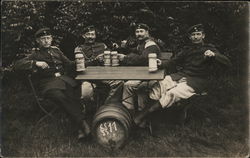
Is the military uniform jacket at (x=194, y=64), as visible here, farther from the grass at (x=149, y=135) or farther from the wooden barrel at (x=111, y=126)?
the wooden barrel at (x=111, y=126)

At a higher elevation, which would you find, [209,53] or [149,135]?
[209,53]

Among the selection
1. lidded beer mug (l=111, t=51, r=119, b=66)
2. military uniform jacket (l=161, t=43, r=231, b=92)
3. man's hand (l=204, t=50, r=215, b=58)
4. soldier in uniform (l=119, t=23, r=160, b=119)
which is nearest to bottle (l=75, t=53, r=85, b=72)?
lidded beer mug (l=111, t=51, r=119, b=66)

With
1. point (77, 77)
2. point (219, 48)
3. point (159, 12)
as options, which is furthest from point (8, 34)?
point (219, 48)

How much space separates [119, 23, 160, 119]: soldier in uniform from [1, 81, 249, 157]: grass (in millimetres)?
421

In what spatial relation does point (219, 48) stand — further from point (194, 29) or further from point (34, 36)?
point (34, 36)

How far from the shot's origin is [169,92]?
6.15 metres

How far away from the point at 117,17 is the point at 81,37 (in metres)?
0.65

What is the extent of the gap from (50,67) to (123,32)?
126cm

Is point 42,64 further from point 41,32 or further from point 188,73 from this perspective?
point 188,73

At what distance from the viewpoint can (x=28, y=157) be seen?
6.08 meters

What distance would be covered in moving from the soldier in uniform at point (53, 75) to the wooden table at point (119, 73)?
34cm

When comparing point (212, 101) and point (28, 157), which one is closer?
point (28, 157)

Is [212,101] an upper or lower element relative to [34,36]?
lower

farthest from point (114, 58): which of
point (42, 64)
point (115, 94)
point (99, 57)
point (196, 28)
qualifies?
point (196, 28)
